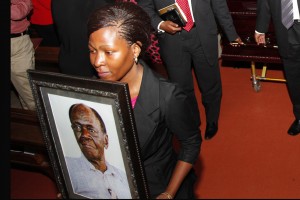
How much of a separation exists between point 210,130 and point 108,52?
99.2 inches

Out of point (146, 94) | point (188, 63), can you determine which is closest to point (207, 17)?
point (188, 63)

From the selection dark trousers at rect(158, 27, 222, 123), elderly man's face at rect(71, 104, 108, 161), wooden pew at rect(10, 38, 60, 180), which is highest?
elderly man's face at rect(71, 104, 108, 161)

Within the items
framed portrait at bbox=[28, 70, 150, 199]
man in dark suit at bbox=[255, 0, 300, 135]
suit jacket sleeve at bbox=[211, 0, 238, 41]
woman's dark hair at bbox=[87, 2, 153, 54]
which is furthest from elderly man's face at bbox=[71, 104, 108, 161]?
man in dark suit at bbox=[255, 0, 300, 135]

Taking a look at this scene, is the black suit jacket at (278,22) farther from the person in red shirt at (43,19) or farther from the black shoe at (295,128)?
the person in red shirt at (43,19)

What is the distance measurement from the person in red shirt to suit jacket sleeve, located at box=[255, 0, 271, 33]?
2.01 metres

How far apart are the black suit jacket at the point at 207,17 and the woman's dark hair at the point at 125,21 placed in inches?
60.1

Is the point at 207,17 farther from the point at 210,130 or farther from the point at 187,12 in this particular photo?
the point at 210,130

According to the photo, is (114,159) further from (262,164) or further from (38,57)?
(38,57)

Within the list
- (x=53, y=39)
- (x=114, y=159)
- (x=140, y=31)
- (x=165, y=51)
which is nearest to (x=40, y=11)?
(x=53, y=39)

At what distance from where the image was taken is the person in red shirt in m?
3.98

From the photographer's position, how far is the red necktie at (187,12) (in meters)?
3.14

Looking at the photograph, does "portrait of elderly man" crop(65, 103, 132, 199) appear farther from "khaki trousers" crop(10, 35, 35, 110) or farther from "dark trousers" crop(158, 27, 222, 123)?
"khaki trousers" crop(10, 35, 35, 110)

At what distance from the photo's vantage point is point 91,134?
1487 millimetres

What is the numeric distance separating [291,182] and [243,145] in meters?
0.61
